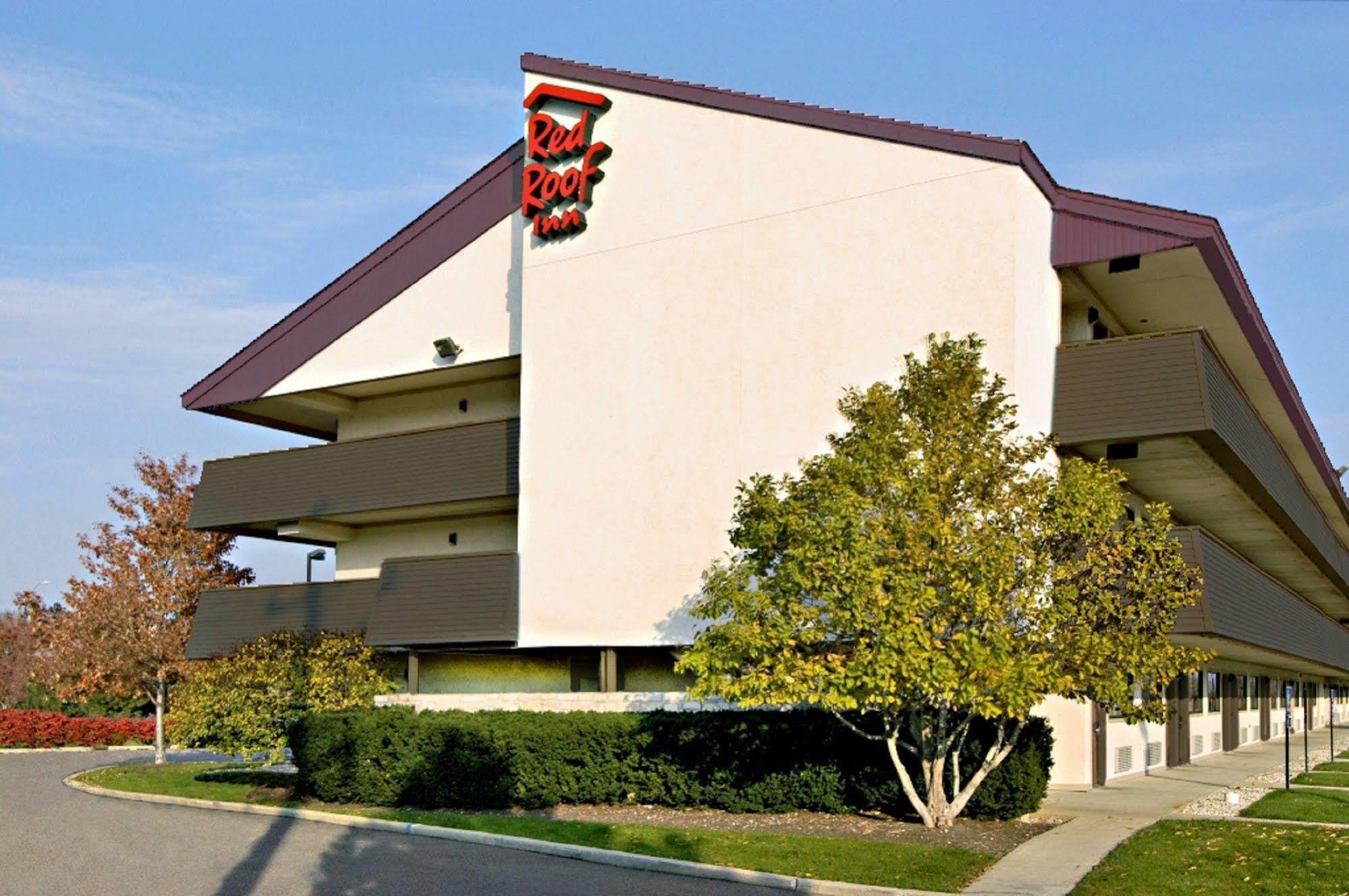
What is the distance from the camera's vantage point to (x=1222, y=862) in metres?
16.0

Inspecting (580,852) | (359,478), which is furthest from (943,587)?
(359,478)

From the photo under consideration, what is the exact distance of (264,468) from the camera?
3419cm

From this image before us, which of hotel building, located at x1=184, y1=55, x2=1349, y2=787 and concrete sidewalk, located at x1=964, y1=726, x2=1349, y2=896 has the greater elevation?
hotel building, located at x1=184, y1=55, x2=1349, y2=787

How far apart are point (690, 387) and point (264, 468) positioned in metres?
13.2

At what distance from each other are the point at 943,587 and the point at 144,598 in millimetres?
25254

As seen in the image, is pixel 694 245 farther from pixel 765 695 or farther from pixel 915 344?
pixel 765 695

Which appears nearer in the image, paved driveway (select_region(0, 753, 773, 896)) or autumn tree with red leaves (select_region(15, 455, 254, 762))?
paved driveway (select_region(0, 753, 773, 896))

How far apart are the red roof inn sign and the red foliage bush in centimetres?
2890

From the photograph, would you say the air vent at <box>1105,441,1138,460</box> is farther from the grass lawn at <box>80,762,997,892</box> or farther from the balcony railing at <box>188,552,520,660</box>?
the balcony railing at <box>188,552,520,660</box>

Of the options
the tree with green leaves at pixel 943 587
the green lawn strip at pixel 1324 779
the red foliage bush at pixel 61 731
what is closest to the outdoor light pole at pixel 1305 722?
the green lawn strip at pixel 1324 779

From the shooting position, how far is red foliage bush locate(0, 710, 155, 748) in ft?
157

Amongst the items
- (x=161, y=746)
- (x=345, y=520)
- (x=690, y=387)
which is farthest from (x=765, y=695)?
(x=161, y=746)

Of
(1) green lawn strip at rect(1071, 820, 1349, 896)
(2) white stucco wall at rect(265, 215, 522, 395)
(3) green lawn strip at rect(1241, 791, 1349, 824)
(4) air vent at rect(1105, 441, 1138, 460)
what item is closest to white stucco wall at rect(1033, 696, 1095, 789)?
(3) green lawn strip at rect(1241, 791, 1349, 824)

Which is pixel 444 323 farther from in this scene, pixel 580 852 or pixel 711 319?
pixel 580 852
